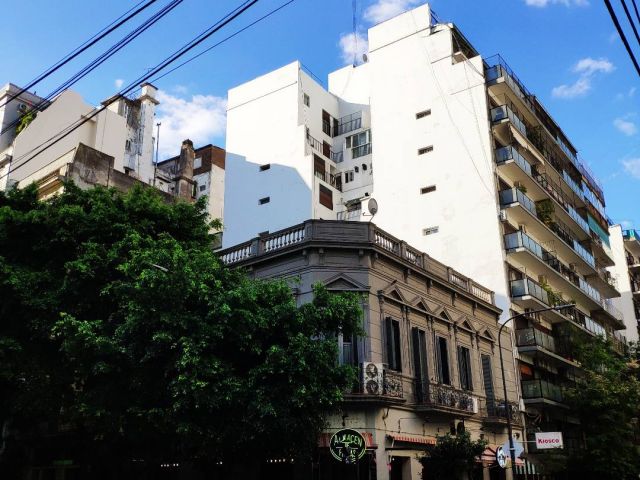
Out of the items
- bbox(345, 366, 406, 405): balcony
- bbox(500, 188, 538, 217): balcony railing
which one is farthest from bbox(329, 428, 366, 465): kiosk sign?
bbox(500, 188, 538, 217): balcony railing

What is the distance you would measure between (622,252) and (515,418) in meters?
39.2

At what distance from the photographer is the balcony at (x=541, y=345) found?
3167cm

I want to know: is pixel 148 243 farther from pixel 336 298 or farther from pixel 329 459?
pixel 329 459

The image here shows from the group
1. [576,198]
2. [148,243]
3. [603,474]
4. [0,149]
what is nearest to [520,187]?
[576,198]

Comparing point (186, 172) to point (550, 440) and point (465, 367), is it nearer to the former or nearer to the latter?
point (465, 367)

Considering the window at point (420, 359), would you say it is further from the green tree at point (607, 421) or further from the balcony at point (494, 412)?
the green tree at point (607, 421)

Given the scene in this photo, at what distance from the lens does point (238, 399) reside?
15023 mm

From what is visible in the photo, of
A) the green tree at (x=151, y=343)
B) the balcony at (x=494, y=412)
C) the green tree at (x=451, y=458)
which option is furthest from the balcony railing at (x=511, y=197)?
the green tree at (x=151, y=343)

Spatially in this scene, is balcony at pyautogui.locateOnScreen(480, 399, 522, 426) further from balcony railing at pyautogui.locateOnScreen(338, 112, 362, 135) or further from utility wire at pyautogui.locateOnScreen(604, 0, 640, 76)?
balcony railing at pyautogui.locateOnScreen(338, 112, 362, 135)

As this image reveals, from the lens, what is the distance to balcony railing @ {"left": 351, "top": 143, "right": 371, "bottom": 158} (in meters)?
42.0

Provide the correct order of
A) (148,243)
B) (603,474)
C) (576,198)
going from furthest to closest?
(576,198)
(603,474)
(148,243)

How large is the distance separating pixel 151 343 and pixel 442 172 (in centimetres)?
2334

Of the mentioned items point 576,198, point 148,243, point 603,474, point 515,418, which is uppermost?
point 576,198

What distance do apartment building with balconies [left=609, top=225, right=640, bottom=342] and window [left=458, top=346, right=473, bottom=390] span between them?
34.4m
